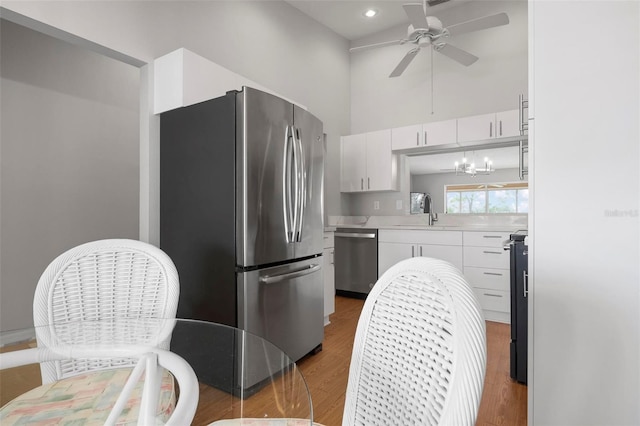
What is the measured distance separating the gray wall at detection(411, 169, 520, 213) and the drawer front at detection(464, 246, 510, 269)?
0.93 m

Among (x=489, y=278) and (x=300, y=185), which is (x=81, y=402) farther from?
(x=489, y=278)

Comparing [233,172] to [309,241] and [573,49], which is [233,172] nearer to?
[309,241]

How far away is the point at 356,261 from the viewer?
4.16 metres

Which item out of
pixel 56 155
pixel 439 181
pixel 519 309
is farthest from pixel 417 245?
pixel 56 155

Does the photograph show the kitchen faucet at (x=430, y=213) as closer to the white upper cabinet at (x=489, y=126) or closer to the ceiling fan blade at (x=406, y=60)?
the white upper cabinet at (x=489, y=126)

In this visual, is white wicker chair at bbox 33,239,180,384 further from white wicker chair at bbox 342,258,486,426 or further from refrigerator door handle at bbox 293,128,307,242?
refrigerator door handle at bbox 293,128,307,242

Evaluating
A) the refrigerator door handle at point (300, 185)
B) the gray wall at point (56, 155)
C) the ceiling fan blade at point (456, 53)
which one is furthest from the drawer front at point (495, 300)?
the gray wall at point (56, 155)

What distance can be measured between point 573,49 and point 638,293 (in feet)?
3.22

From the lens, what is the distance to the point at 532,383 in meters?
1.44

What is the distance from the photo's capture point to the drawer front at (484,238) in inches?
126

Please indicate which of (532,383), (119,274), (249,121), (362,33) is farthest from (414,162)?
(119,274)

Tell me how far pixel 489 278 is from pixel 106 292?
3186mm

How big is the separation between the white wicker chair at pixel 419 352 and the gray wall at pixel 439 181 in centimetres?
357

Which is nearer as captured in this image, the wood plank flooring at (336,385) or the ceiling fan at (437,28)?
the wood plank flooring at (336,385)
